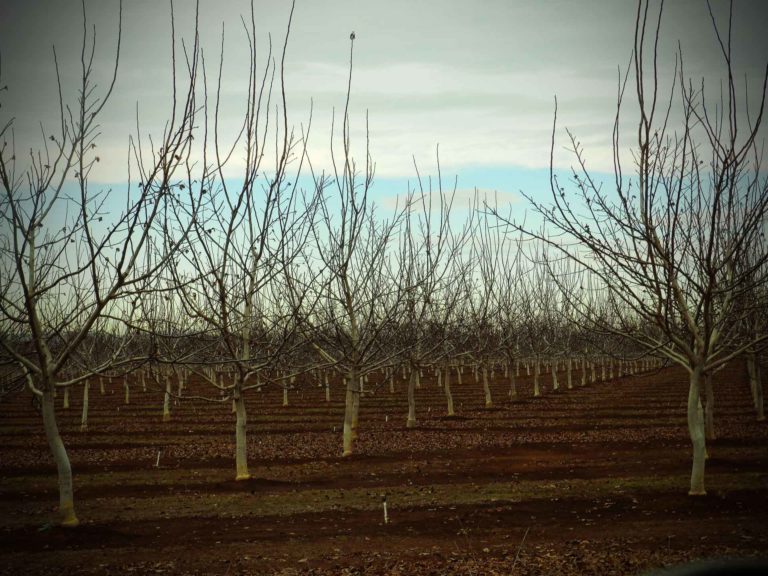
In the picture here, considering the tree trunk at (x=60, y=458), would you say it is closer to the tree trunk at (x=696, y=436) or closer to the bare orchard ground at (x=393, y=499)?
the bare orchard ground at (x=393, y=499)

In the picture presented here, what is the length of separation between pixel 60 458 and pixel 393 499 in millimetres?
5207

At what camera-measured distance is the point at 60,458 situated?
823 centimetres

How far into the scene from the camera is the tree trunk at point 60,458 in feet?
26.6

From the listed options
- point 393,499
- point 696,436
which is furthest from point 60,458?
point 696,436

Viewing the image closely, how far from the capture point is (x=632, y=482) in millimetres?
11508

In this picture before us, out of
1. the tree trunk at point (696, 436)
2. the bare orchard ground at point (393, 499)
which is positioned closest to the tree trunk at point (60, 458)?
the bare orchard ground at point (393, 499)

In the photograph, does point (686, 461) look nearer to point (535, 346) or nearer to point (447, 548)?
point (447, 548)

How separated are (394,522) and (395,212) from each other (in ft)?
25.2

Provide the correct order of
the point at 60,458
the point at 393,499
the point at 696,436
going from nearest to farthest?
the point at 60,458, the point at 696,436, the point at 393,499

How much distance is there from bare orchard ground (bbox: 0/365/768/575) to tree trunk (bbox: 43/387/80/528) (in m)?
0.34

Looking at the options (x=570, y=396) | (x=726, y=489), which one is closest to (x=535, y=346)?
(x=570, y=396)

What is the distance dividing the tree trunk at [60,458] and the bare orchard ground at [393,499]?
0.34 metres

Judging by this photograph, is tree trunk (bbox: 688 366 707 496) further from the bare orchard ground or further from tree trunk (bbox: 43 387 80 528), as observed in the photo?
tree trunk (bbox: 43 387 80 528)

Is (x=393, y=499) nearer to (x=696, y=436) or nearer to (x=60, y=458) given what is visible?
(x=696, y=436)
